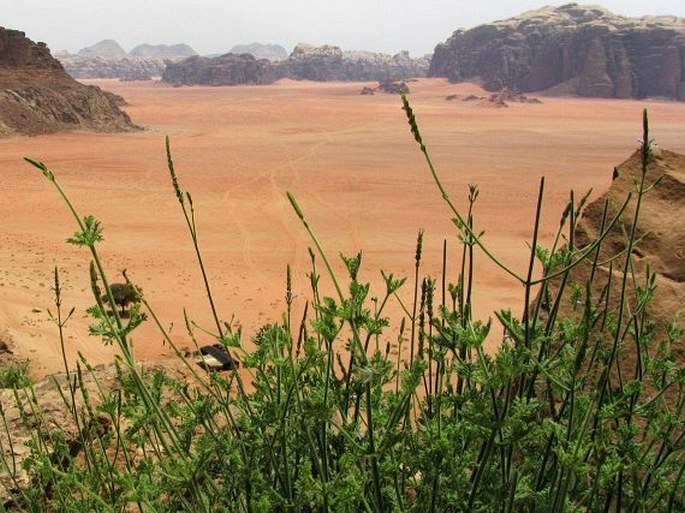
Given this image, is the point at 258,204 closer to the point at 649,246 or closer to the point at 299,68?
the point at 649,246

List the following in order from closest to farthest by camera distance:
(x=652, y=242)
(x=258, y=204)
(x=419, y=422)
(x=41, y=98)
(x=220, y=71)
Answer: (x=419, y=422)
(x=652, y=242)
(x=258, y=204)
(x=41, y=98)
(x=220, y=71)

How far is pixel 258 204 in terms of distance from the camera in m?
18.8

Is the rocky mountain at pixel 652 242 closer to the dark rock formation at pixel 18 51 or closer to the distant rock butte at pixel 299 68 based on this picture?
the dark rock formation at pixel 18 51

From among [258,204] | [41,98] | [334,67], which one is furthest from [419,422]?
[334,67]

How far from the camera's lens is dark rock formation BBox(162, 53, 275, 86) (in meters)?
92.1

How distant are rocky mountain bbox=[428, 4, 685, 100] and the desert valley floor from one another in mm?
31583

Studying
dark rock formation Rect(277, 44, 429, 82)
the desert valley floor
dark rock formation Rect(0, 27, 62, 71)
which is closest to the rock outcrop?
the desert valley floor

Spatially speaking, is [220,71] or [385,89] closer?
[385,89]

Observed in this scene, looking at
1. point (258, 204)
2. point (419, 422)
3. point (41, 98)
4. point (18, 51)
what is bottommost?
point (258, 204)

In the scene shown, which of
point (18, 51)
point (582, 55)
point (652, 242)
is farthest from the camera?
point (582, 55)

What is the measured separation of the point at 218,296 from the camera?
1076cm

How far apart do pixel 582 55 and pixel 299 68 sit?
50.5 meters

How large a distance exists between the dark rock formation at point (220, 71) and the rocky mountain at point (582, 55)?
90.7ft

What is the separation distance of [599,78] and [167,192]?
6416cm
